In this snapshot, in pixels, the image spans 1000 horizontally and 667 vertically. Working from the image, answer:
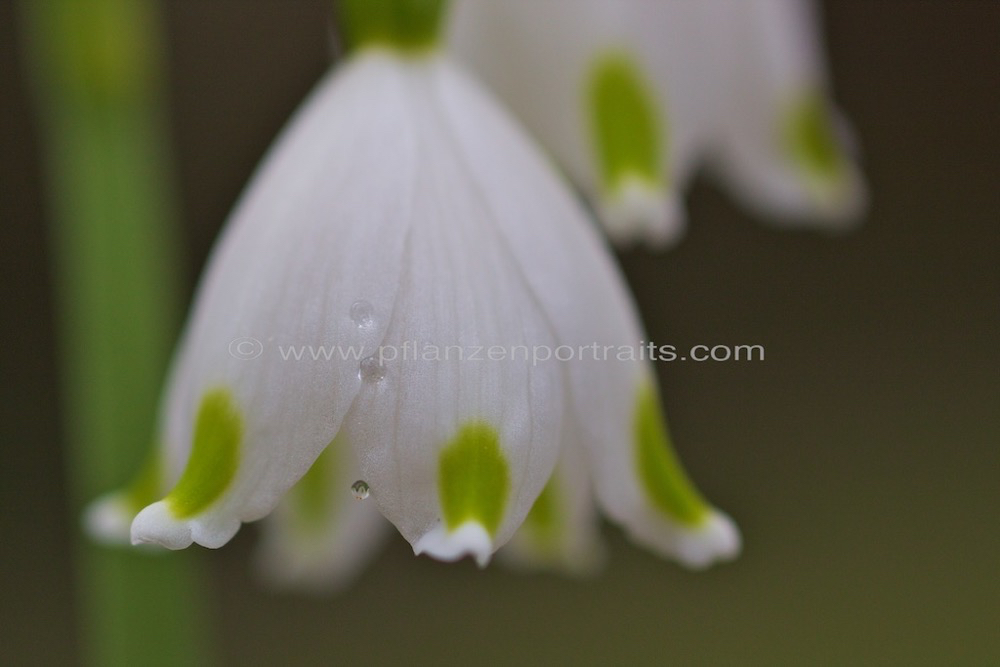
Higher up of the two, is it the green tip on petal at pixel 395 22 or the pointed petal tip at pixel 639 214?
the green tip on petal at pixel 395 22

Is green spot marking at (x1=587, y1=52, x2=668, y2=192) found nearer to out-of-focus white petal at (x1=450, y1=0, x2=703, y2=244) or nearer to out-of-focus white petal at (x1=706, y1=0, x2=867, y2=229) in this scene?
out-of-focus white petal at (x1=450, y1=0, x2=703, y2=244)

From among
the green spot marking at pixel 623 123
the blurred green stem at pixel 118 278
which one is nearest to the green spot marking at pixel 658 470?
the green spot marking at pixel 623 123

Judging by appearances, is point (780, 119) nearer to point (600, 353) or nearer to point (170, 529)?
point (600, 353)

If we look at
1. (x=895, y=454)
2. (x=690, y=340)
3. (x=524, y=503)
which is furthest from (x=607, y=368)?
(x=895, y=454)

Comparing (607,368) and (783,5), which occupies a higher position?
(783,5)

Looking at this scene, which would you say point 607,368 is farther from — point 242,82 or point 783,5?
point 242,82

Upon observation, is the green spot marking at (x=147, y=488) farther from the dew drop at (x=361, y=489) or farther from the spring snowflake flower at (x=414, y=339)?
the dew drop at (x=361, y=489)
